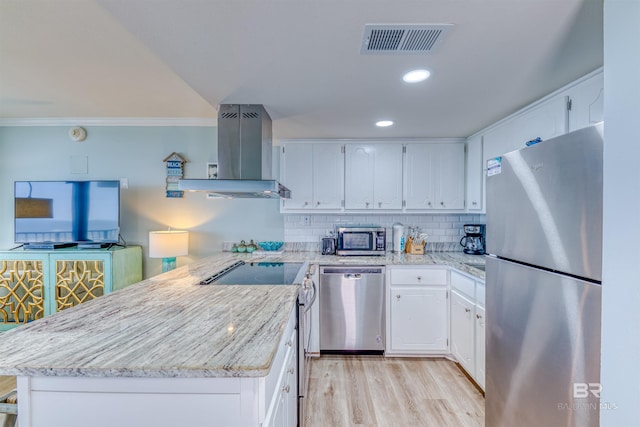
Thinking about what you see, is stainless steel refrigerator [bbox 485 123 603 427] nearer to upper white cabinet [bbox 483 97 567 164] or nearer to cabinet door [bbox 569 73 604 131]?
cabinet door [bbox 569 73 604 131]

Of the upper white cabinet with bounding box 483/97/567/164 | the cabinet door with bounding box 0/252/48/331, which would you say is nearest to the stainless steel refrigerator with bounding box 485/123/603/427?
the upper white cabinet with bounding box 483/97/567/164

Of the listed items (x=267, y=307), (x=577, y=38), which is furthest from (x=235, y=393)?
(x=577, y=38)

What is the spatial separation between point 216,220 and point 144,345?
8.00 feet

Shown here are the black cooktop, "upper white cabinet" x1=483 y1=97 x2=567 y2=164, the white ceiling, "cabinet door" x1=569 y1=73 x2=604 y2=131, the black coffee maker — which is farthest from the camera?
the black coffee maker

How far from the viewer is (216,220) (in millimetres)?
3350

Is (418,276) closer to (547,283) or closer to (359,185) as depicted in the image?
(359,185)

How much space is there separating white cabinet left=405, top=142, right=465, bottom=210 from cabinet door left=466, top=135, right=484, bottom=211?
0.08 meters

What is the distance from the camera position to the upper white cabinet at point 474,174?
289 centimetres

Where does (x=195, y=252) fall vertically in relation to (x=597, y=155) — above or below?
below

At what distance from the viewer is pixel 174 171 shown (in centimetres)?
327

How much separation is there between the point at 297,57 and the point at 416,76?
724 mm

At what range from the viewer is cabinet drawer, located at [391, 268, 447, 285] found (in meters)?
2.79

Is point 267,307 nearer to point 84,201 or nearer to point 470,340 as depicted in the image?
point 470,340

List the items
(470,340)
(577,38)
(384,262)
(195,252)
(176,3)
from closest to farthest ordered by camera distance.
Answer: (176,3)
(577,38)
(470,340)
(384,262)
(195,252)
